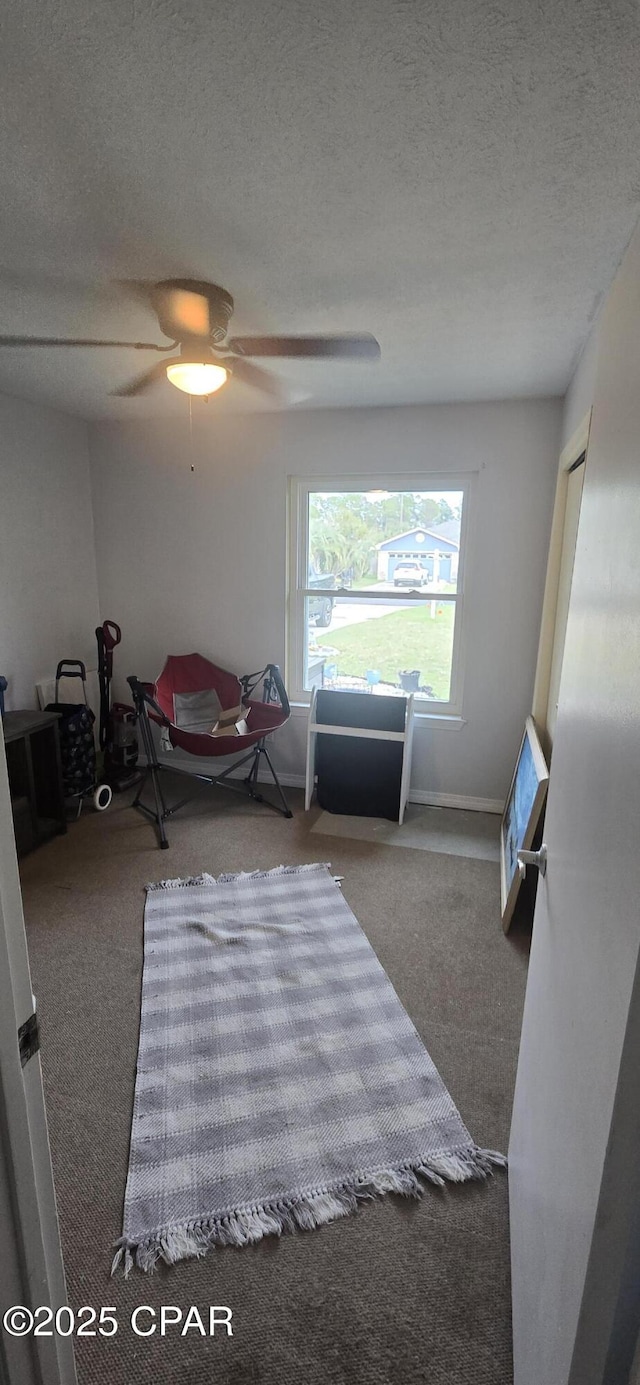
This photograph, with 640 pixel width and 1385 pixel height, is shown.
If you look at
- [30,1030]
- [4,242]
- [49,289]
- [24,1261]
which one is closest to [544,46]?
[4,242]

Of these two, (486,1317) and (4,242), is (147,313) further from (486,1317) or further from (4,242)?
(486,1317)

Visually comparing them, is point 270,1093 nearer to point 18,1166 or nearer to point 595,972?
point 18,1166

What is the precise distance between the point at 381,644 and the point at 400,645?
123 mm

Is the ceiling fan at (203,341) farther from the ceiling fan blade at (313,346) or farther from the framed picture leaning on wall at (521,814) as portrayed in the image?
the framed picture leaning on wall at (521,814)

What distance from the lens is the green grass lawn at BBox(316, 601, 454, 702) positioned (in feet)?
11.9

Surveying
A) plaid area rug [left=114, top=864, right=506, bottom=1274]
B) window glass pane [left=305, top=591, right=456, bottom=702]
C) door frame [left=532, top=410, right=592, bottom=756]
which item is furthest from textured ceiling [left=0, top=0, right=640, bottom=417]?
plaid area rug [left=114, top=864, right=506, bottom=1274]

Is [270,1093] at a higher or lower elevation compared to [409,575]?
lower

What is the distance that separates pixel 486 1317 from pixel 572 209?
2.52 m

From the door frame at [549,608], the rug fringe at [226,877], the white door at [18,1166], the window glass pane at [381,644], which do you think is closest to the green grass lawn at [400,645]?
the window glass pane at [381,644]

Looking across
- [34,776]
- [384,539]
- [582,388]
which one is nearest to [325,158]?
[582,388]

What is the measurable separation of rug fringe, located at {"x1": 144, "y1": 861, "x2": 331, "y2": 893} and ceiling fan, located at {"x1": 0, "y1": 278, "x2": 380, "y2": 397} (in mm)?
2108

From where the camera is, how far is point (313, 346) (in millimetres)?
1860

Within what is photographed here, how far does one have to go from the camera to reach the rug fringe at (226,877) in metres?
2.77

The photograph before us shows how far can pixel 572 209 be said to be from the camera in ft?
4.76
